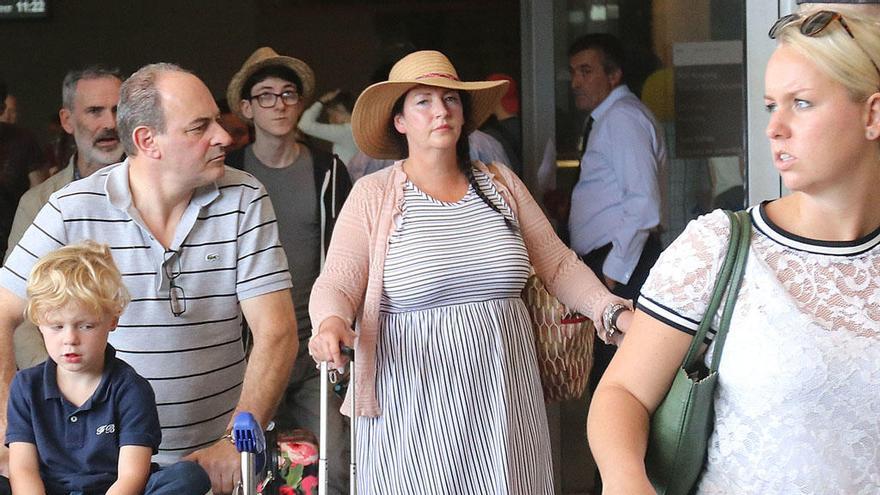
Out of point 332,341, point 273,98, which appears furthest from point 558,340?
point 273,98

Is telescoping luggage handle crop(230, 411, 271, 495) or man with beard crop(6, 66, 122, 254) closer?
telescoping luggage handle crop(230, 411, 271, 495)

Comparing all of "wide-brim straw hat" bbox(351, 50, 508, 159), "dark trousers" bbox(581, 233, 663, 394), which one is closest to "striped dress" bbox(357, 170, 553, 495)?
"wide-brim straw hat" bbox(351, 50, 508, 159)

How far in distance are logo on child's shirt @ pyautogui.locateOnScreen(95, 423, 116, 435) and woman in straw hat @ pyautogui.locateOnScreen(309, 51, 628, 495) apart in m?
0.75

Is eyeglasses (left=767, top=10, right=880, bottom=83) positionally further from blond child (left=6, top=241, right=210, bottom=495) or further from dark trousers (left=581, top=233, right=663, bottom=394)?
dark trousers (left=581, top=233, right=663, bottom=394)

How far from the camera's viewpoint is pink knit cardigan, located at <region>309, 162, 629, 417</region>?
371cm

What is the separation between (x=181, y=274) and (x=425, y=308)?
732 millimetres

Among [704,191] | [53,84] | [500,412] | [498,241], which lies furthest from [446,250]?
[53,84]

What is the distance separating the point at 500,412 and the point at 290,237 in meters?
2.23

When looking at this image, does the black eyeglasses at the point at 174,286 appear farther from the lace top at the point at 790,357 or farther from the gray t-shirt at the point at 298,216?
the gray t-shirt at the point at 298,216

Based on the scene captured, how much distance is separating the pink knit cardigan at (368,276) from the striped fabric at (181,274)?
17 centimetres

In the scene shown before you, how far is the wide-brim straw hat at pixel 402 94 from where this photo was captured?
Result: 4.02 metres

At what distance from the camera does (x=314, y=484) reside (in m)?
4.32

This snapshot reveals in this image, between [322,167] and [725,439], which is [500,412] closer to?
[725,439]

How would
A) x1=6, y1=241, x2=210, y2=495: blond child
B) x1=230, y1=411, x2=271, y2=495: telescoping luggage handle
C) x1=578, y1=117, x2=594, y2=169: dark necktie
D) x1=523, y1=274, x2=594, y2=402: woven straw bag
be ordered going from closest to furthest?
Result: x1=230, y1=411, x2=271, y2=495: telescoping luggage handle < x1=6, y1=241, x2=210, y2=495: blond child < x1=523, y1=274, x2=594, y2=402: woven straw bag < x1=578, y1=117, x2=594, y2=169: dark necktie
